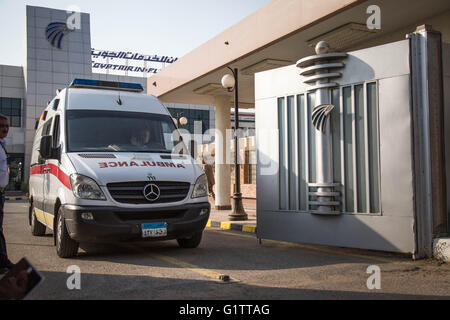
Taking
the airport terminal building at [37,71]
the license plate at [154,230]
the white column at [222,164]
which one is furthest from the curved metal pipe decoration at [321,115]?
the airport terminal building at [37,71]

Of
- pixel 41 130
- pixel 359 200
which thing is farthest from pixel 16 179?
pixel 359 200

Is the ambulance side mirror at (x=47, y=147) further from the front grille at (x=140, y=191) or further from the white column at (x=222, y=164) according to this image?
the white column at (x=222, y=164)

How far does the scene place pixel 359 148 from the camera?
7.51 metres

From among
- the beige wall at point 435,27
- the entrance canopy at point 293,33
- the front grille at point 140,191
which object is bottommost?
the front grille at point 140,191

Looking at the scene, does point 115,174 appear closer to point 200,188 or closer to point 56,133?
point 200,188

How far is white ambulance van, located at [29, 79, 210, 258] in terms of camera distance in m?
6.79

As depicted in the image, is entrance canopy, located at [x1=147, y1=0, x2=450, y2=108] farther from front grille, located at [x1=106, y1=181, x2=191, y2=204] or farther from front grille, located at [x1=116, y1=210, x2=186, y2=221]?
front grille, located at [x1=116, y1=210, x2=186, y2=221]

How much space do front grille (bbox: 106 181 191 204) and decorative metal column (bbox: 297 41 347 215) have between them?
222 cm

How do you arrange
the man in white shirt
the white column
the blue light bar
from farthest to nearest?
1. the white column
2. the blue light bar
3. the man in white shirt

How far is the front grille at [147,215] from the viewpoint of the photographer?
687 centimetres

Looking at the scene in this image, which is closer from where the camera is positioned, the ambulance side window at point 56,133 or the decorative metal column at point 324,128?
the decorative metal column at point 324,128

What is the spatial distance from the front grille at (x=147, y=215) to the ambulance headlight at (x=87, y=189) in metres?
0.37

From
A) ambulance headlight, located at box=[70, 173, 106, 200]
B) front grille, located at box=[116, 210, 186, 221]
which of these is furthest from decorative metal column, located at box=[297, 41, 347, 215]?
ambulance headlight, located at box=[70, 173, 106, 200]

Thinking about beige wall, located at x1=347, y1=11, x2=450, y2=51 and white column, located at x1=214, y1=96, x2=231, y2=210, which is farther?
white column, located at x1=214, y1=96, x2=231, y2=210
